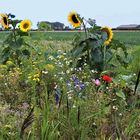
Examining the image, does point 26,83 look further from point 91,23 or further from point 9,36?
point 9,36

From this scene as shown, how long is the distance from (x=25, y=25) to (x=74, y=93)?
2743 millimetres

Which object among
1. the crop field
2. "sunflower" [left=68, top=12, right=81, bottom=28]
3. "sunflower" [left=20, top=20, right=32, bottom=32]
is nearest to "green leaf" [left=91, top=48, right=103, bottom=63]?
the crop field

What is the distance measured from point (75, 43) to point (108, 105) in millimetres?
2174

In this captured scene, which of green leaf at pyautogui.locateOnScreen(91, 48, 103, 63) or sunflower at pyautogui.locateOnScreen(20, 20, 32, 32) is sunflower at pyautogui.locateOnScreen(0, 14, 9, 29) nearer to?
sunflower at pyautogui.locateOnScreen(20, 20, 32, 32)

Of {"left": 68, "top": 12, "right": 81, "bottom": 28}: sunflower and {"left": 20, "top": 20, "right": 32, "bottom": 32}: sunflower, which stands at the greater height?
{"left": 68, "top": 12, "right": 81, "bottom": 28}: sunflower

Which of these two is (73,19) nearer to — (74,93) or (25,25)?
(25,25)

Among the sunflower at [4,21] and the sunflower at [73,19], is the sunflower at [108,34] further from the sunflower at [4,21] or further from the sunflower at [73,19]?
the sunflower at [4,21]

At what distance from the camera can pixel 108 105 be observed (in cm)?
364

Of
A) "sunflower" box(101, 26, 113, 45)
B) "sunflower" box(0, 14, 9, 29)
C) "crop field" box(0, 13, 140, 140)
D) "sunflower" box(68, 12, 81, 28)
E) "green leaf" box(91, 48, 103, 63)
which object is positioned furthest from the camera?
"sunflower" box(0, 14, 9, 29)

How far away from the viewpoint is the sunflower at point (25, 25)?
20.3 feet

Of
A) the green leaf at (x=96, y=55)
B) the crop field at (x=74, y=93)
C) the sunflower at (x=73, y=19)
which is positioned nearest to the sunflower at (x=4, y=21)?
the crop field at (x=74, y=93)

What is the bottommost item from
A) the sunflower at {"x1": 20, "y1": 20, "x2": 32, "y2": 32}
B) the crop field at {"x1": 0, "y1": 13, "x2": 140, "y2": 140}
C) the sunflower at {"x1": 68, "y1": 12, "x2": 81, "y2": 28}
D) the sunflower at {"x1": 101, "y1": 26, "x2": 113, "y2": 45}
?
the crop field at {"x1": 0, "y1": 13, "x2": 140, "y2": 140}

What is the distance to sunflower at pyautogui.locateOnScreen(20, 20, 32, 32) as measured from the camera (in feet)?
20.3

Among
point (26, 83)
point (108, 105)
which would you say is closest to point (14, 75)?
point (26, 83)
